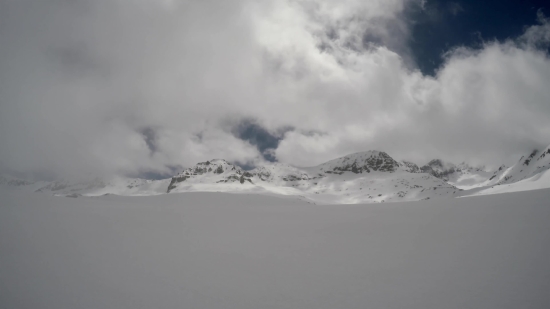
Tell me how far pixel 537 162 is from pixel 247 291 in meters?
→ 258

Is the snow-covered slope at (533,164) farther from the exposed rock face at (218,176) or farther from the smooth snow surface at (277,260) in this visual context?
the smooth snow surface at (277,260)

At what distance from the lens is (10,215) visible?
21.5ft

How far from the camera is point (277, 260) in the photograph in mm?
5695

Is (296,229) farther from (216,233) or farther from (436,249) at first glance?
(436,249)

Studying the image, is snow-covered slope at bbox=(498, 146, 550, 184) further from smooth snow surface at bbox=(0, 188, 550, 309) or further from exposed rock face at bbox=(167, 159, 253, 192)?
smooth snow surface at bbox=(0, 188, 550, 309)

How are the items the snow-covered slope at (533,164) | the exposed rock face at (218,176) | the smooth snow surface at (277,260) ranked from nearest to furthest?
the smooth snow surface at (277,260), the snow-covered slope at (533,164), the exposed rock face at (218,176)

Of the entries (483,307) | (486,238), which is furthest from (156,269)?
(486,238)

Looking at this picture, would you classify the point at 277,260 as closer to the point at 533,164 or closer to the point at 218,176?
the point at 218,176

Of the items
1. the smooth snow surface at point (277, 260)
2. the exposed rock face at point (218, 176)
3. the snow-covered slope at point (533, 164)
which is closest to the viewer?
the smooth snow surface at point (277, 260)

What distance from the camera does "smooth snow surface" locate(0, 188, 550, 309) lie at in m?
4.12

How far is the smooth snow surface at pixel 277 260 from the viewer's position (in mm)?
4121

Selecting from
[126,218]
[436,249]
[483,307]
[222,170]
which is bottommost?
[483,307]

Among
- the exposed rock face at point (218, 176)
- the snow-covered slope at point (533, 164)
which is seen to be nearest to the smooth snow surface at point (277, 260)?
the exposed rock face at point (218, 176)

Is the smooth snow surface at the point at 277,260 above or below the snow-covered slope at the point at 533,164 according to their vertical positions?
below
